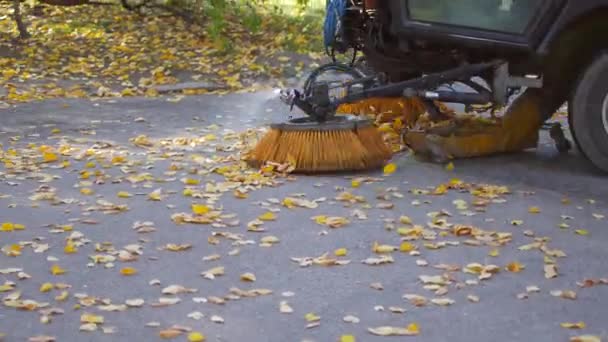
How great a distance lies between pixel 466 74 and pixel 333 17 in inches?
53.1

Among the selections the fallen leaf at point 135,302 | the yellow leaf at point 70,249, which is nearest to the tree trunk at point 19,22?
the yellow leaf at point 70,249

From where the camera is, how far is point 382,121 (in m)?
9.40

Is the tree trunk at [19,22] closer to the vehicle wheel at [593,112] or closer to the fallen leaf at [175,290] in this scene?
the vehicle wheel at [593,112]

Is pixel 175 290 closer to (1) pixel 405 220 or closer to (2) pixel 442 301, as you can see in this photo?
(2) pixel 442 301

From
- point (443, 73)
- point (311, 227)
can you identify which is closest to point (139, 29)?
point (443, 73)

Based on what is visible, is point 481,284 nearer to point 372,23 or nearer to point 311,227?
point 311,227

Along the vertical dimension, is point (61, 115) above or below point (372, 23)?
below

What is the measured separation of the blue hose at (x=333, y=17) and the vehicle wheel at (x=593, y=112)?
2.08 metres

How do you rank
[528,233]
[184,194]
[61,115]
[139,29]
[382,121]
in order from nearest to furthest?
[528,233]
[184,194]
[382,121]
[61,115]
[139,29]

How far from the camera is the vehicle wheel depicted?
24.7 ft

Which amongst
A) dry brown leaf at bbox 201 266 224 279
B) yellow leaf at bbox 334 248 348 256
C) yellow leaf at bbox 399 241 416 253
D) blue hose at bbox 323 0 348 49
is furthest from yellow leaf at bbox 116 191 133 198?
blue hose at bbox 323 0 348 49

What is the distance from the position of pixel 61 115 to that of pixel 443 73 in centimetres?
493

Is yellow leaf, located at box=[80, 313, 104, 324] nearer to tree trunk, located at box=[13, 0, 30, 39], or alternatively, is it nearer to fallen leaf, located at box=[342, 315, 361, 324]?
fallen leaf, located at box=[342, 315, 361, 324]

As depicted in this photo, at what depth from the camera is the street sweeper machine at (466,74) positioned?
7.59 meters
